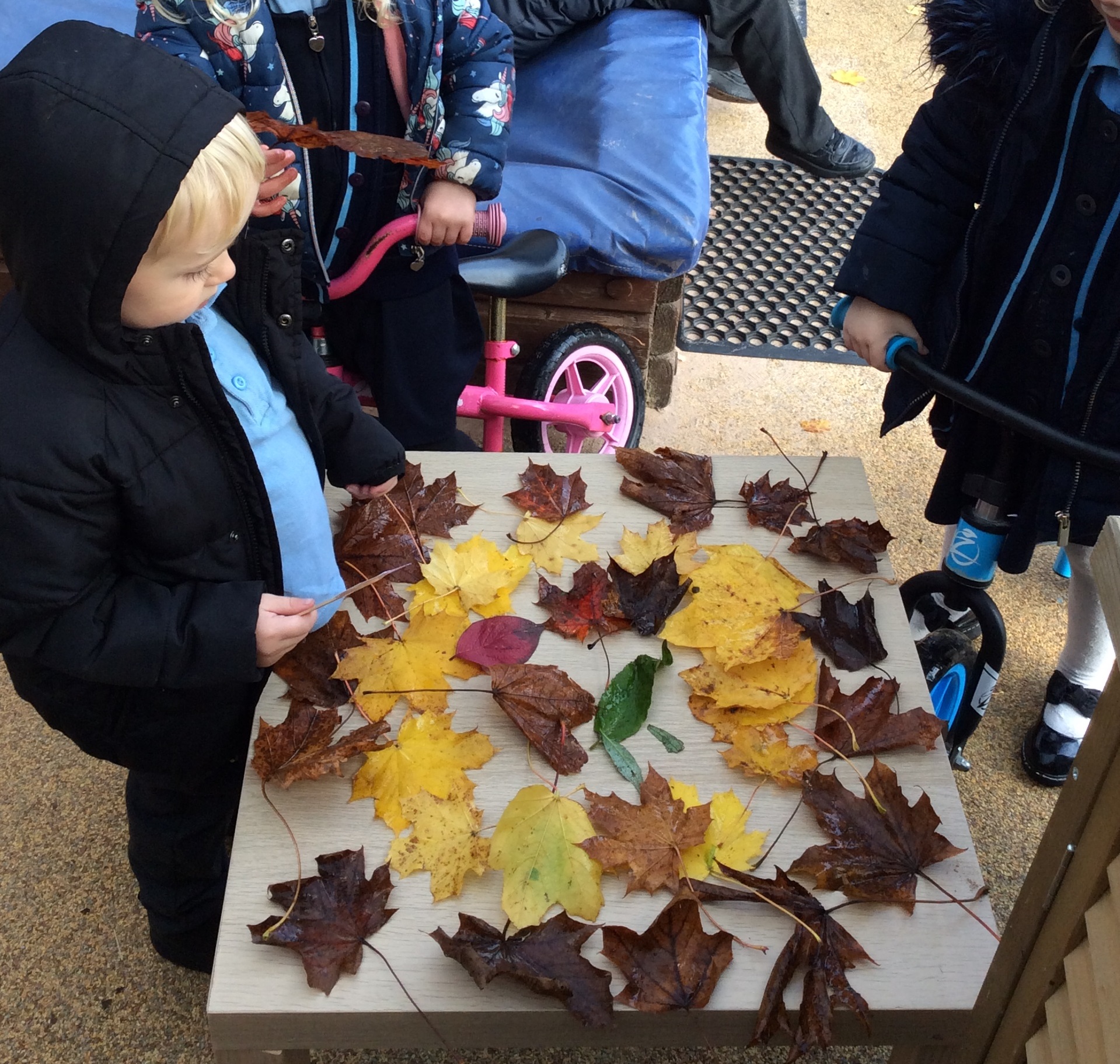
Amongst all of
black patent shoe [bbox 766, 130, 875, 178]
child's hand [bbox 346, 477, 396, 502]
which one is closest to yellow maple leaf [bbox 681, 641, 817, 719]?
child's hand [bbox 346, 477, 396, 502]

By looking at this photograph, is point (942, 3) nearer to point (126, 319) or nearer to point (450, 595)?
point (450, 595)

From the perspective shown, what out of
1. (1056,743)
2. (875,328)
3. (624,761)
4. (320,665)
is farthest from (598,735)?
(1056,743)

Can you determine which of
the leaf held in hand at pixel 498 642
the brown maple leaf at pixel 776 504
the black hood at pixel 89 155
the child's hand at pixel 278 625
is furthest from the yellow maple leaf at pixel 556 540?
the black hood at pixel 89 155

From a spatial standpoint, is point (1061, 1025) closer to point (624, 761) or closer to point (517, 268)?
point (624, 761)

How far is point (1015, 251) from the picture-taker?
1562mm

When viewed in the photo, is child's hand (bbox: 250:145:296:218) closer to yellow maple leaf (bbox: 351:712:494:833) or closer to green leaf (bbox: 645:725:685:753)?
yellow maple leaf (bbox: 351:712:494:833)

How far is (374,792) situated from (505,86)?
4.49ft

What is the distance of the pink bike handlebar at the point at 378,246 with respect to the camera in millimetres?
1878

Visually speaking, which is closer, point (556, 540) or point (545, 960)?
point (545, 960)

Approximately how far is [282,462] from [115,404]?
0.78ft

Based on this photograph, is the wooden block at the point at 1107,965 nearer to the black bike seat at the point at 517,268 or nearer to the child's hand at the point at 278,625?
the child's hand at the point at 278,625

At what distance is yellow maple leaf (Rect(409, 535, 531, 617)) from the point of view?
1453mm

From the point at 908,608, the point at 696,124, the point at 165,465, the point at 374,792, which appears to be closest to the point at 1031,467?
the point at 908,608

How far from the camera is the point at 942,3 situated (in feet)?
4.90
